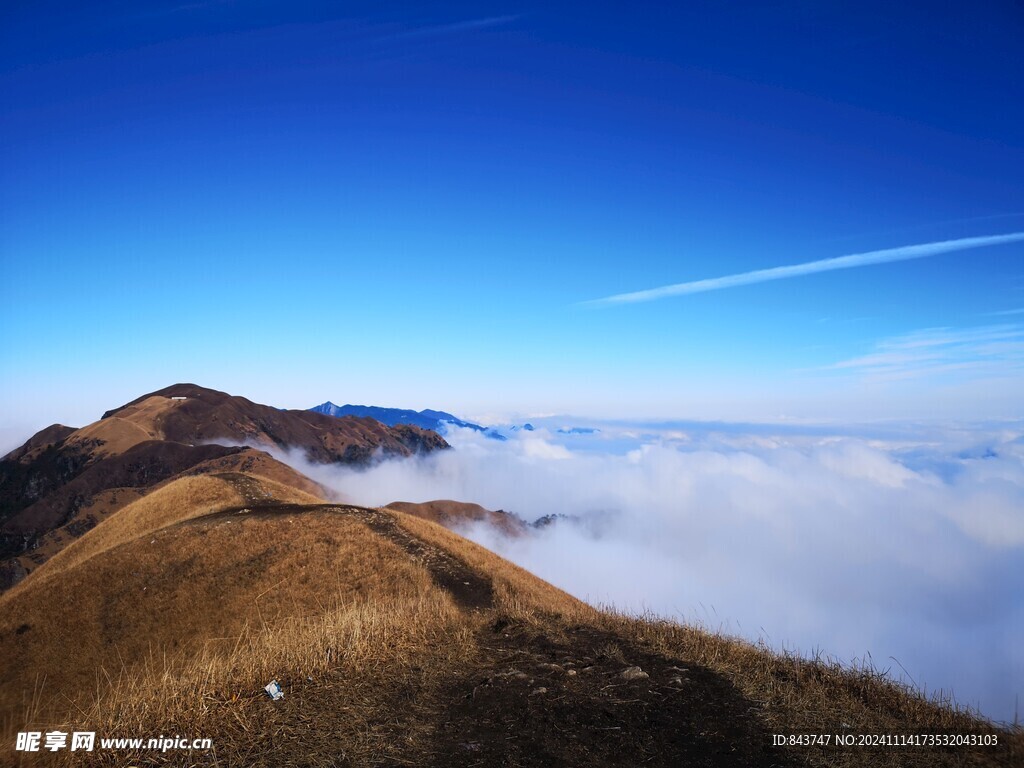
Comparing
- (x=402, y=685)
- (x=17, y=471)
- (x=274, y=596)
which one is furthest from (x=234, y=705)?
(x=17, y=471)

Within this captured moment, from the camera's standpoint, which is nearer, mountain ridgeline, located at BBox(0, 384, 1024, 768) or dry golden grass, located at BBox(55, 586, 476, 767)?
dry golden grass, located at BBox(55, 586, 476, 767)

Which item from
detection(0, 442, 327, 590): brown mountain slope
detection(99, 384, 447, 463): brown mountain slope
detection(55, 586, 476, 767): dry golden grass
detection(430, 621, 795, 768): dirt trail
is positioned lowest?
detection(0, 442, 327, 590): brown mountain slope

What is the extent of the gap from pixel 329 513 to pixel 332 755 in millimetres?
27044

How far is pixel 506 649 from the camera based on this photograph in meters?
11.0

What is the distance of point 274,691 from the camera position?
740 centimetres

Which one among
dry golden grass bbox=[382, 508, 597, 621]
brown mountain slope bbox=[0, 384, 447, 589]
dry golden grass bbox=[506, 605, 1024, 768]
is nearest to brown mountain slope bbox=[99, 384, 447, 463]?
brown mountain slope bbox=[0, 384, 447, 589]

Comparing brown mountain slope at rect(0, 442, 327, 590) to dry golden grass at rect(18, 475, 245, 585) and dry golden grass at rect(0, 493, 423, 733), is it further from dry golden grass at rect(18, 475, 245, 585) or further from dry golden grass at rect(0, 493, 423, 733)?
dry golden grass at rect(0, 493, 423, 733)

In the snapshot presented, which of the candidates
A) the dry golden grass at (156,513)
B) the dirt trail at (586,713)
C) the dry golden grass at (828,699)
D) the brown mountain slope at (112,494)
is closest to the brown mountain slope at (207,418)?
the brown mountain slope at (112,494)

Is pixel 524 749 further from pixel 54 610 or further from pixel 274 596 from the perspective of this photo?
pixel 54 610

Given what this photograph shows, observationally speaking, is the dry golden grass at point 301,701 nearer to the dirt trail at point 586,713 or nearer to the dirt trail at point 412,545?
the dirt trail at point 586,713

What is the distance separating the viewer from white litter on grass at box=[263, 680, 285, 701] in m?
7.38

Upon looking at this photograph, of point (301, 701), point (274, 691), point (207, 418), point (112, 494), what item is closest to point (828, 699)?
point (301, 701)

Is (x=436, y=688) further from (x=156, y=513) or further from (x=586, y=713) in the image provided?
(x=156, y=513)

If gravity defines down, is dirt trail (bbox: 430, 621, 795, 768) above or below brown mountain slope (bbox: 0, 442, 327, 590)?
above
